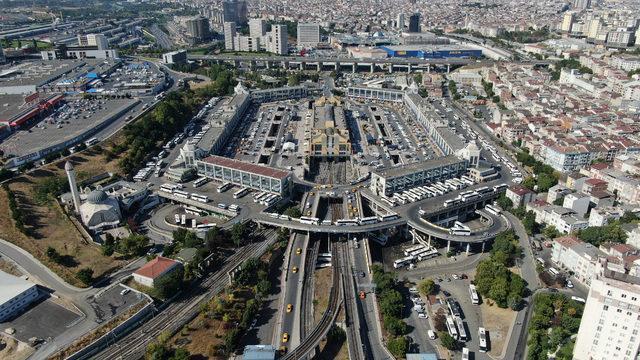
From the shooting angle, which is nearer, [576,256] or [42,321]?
[42,321]

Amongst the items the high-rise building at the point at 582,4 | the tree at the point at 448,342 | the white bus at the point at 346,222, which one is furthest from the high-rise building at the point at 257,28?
the high-rise building at the point at 582,4

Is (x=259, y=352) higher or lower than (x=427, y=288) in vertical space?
higher

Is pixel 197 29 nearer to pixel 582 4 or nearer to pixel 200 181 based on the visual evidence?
pixel 200 181

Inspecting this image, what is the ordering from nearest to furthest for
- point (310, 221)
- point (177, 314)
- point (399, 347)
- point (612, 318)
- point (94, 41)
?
point (612, 318) → point (399, 347) → point (177, 314) → point (310, 221) → point (94, 41)

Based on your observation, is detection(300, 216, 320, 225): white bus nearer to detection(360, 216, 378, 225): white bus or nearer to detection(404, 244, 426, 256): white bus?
detection(360, 216, 378, 225): white bus

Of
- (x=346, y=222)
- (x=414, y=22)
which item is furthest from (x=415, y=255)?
(x=414, y=22)

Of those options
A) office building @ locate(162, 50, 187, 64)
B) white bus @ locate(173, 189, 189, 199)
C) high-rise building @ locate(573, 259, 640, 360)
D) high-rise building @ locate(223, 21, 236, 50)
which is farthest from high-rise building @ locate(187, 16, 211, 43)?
high-rise building @ locate(573, 259, 640, 360)

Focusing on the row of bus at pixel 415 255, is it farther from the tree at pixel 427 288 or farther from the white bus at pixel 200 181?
the white bus at pixel 200 181

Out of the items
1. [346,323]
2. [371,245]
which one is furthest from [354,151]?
[346,323]
